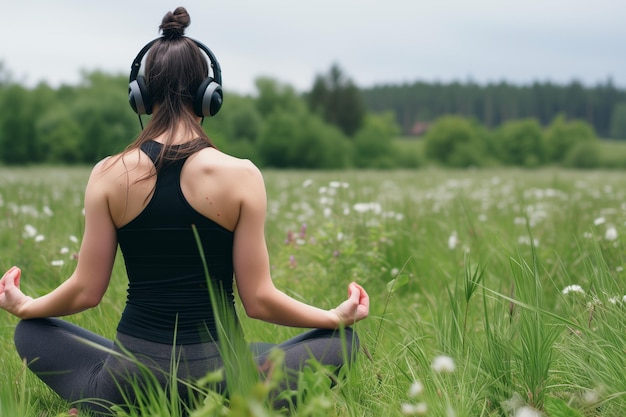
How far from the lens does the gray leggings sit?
255 cm

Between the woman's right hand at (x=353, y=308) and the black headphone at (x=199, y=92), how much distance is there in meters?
0.83

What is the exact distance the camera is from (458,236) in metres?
6.38

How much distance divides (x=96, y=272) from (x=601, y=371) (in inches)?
71.6

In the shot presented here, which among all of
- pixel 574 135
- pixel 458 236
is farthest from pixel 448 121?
pixel 458 236

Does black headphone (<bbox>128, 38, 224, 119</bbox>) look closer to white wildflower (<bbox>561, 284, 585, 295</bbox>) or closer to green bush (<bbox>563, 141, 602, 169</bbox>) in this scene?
white wildflower (<bbox>561, 284, 585, 295</bbox>)

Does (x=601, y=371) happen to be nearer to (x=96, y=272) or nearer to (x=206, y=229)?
(x=206, y=229)

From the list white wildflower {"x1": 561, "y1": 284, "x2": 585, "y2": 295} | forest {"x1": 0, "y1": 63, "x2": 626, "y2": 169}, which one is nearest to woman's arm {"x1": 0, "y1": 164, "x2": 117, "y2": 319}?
white wildflower {"x1": 561, "y1": 284, "x2": 585, "y2": 295}

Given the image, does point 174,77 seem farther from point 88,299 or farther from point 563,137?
point 563,137

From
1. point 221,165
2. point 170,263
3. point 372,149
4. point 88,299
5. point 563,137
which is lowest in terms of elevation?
point 563,137

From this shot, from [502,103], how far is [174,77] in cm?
14039

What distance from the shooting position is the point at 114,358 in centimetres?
258

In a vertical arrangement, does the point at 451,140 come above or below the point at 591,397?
below

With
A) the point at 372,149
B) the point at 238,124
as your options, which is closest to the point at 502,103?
the point at 372,149

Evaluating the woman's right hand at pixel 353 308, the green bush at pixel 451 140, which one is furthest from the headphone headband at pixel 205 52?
the green bush at pixel 451 140
